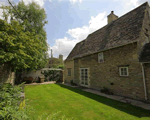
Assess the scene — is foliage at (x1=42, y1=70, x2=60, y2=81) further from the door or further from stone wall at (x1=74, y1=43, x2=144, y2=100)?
stone wall at (x1=74, y1=43, x2=144, y2=100)

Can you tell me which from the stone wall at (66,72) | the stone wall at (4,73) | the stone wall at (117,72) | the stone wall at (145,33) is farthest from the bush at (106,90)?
the stone wall at (4,73)

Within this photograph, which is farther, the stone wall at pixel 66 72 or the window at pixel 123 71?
the stone wall at pixel 66 72

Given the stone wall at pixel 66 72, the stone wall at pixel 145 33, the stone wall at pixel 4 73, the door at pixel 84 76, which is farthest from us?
the stone wall at pixel 66 72

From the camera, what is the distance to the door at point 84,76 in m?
11.6

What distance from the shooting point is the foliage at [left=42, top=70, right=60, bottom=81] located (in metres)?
18.3

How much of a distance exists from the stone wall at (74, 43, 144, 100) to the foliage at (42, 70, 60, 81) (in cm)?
1004

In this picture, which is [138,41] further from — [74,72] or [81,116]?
[74,72]

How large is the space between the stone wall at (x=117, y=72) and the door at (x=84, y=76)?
67 centimetres

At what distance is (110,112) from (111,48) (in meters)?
5.85

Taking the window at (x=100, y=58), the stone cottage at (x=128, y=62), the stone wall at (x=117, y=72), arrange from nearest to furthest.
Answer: the stone cottage at (x=128, y=62), the stone wall at (x=117, y=72), the window at (x=100, y=58)

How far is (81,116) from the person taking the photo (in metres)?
4.43

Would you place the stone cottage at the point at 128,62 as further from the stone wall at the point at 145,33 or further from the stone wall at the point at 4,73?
the stone wall at the point at 4,73

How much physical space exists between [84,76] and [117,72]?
5071mm

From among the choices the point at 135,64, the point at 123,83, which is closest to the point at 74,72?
the point at 123,83
